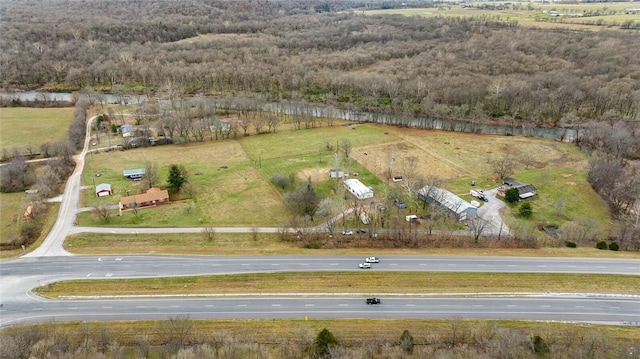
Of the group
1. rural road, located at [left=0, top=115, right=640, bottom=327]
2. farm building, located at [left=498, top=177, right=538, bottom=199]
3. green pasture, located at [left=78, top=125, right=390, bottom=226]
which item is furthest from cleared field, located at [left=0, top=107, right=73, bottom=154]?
farm building, located at [left=498, top=177, right=538, bottom=199]

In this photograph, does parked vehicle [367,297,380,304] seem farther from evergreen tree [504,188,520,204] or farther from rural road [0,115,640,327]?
evergreen tree [504,188,520,204]

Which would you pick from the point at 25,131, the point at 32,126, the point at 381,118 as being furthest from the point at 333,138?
the point at 32,126

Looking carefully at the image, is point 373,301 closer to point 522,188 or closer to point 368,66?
point 522,188

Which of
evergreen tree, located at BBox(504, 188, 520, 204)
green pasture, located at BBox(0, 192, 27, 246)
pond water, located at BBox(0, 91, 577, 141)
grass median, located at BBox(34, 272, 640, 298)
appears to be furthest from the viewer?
pond water, located at BBox(0, 91, 577, 141)

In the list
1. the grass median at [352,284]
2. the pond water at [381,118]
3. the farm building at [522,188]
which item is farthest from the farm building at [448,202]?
the pond water at [381,118]

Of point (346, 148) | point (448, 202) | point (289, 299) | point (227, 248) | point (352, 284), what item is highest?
point (346, 148)

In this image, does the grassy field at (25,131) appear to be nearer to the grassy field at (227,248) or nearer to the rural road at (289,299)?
the grassy field at (227,248)

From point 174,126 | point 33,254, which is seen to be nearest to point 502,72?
point 174,126
